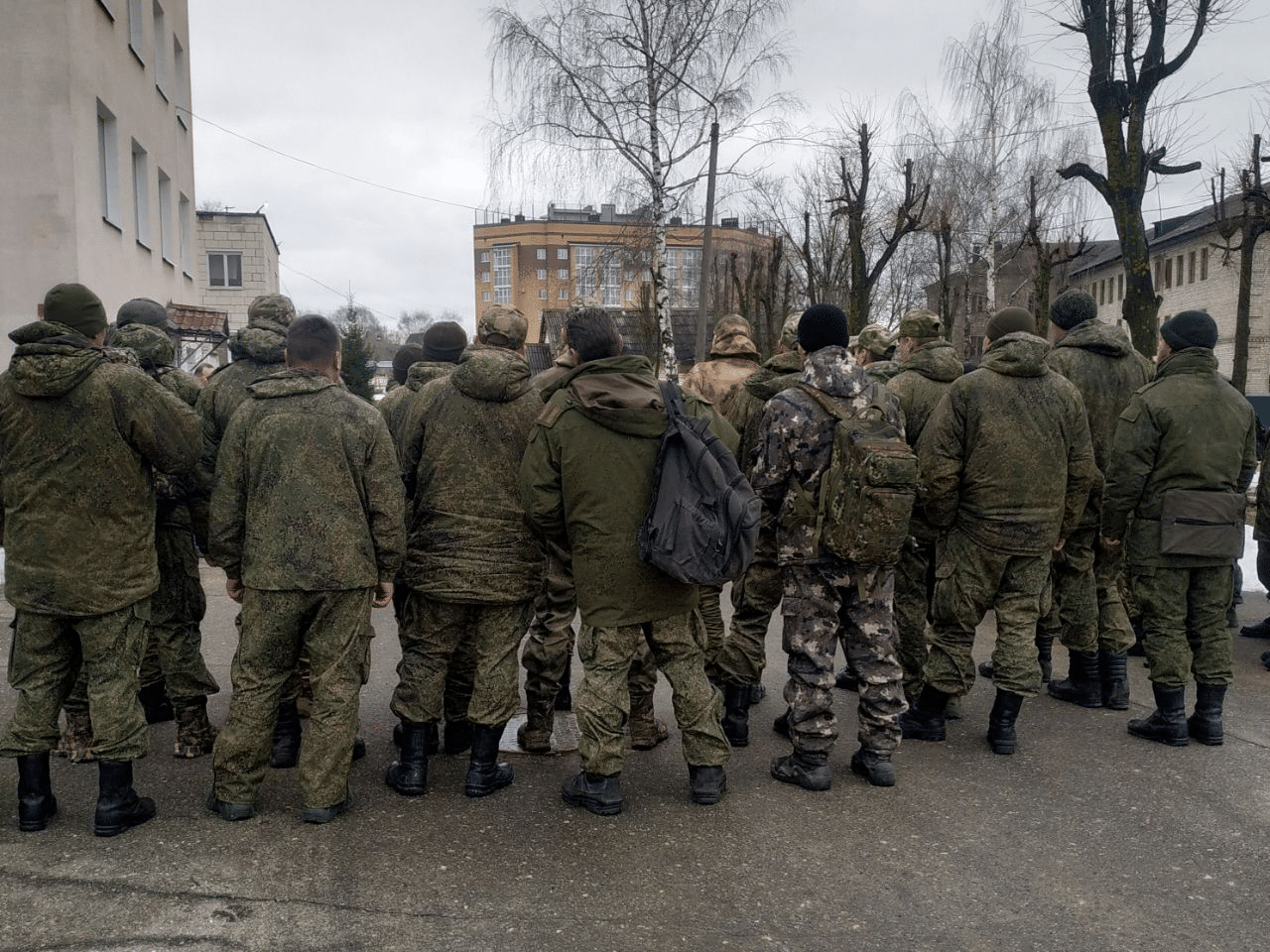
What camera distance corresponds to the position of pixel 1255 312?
4341 cm

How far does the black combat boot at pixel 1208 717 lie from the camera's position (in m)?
5.19

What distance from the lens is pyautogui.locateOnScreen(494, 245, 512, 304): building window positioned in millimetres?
105062

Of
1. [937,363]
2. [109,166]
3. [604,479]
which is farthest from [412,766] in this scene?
[109,166]

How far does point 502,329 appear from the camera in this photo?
4.87 metres

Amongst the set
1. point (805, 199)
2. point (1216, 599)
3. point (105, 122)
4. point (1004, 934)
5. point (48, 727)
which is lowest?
point (1004, 934)

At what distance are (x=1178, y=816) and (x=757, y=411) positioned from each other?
9.37ft

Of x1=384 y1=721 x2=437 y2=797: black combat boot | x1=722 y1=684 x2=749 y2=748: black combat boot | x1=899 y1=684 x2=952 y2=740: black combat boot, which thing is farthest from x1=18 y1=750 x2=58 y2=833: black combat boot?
x1=899 y1=684 x2=952 y2=740: black combat boot

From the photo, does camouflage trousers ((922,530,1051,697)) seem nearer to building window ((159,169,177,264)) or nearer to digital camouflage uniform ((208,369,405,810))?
digital camouflage uniform ((208,369,405,810))

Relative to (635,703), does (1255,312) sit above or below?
above

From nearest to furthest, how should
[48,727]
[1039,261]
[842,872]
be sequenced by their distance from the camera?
[842,872], [48,727], [1039,261]

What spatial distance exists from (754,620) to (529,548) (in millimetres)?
1332

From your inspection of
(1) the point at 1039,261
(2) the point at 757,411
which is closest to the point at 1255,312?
(1) the point at 1039,261

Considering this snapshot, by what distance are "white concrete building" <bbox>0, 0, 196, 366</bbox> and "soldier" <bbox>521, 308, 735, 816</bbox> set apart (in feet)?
35.3

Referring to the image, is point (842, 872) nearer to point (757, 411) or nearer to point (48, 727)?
point (757, 411)
